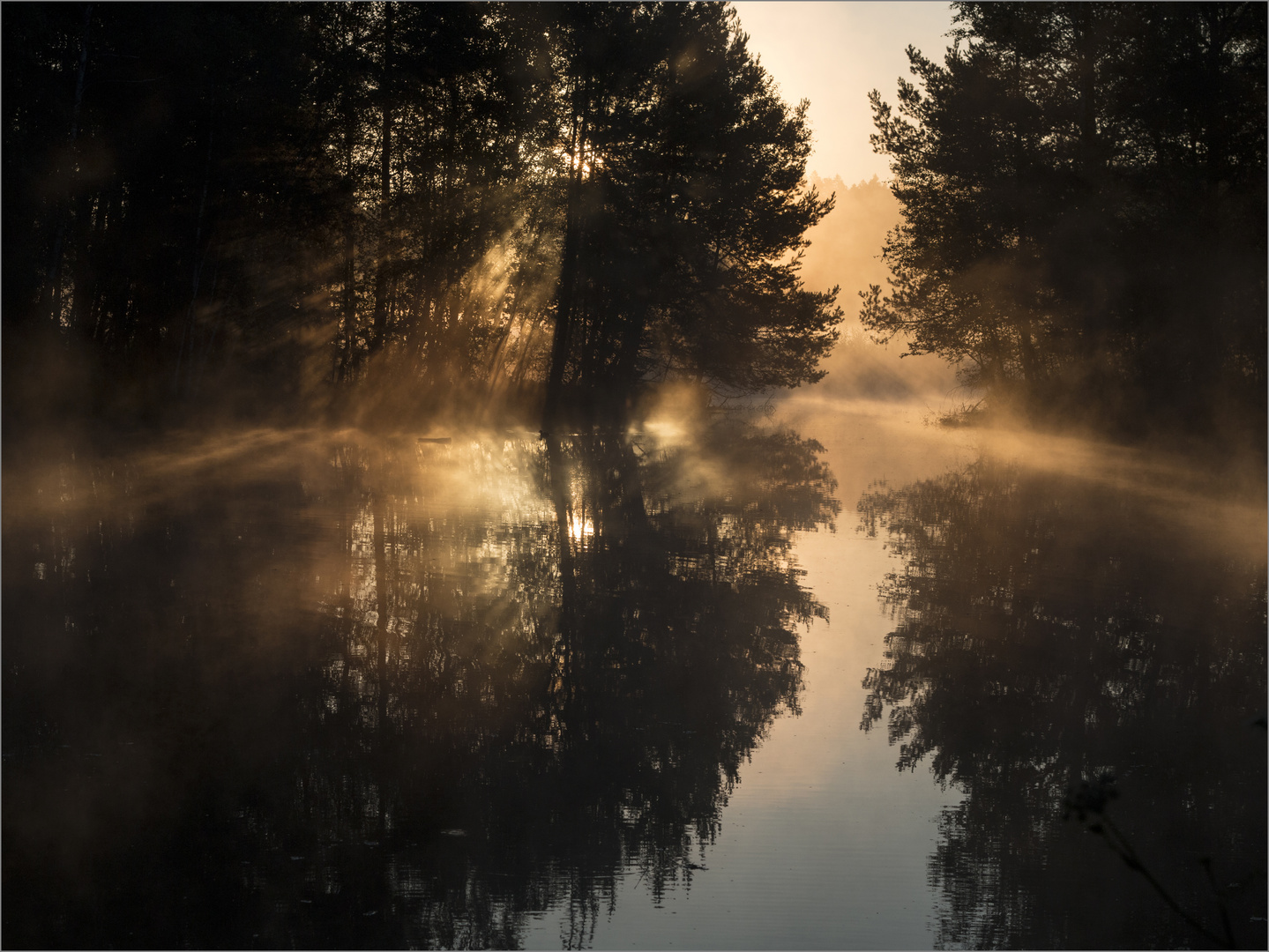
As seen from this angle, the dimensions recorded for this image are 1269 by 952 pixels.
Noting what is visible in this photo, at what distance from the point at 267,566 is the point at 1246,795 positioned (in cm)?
626

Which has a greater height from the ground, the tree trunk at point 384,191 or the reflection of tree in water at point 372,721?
the tree trunk at point 384,191

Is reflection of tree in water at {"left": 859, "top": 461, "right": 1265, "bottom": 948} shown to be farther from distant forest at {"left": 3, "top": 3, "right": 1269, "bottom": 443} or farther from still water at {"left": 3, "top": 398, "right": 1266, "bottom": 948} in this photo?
distant forest at {"left": 3, "top": 3, "right": 1269, "bottom": 443}

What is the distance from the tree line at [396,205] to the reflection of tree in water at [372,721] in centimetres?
1073

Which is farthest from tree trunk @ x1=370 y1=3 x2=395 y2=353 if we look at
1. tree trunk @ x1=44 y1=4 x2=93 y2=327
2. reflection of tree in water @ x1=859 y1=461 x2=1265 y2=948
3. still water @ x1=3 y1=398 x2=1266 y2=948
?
reflection of tree in water @ x1=859 y1=461 x2=1265 y2=948

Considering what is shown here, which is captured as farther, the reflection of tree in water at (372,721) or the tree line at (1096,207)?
the tree line at (1096,207)

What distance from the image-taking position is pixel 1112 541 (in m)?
10.7

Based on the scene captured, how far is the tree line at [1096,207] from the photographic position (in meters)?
20.3

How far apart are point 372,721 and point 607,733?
41.6 inches

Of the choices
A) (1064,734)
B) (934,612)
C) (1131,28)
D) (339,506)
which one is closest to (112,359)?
(339,506)

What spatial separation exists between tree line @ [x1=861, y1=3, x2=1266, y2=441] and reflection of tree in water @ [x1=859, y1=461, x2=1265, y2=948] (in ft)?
41.6

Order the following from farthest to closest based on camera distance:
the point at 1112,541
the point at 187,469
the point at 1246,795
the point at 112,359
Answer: the point at 112,359 → the point at 187,469 → the point at 1112,541 → the point at 1246,795

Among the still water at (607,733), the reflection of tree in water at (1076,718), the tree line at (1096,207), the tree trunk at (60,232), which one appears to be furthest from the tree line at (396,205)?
the reflection of tree in water at (1076,718)

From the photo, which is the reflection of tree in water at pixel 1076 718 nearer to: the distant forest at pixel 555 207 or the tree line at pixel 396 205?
the distant forest at pixel 555 207

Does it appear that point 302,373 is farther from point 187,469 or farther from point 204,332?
point 187,469
